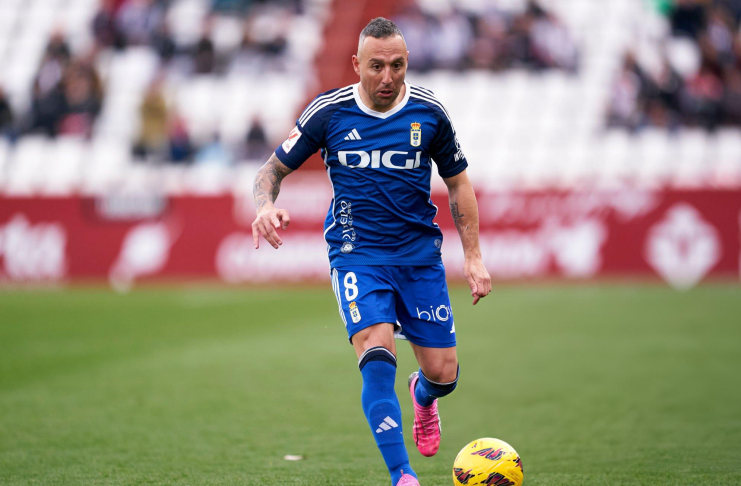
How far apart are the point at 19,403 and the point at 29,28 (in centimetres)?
1794

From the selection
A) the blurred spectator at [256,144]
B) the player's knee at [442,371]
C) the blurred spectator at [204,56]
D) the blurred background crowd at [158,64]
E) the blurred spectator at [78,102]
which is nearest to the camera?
the player's knee at [442,371]

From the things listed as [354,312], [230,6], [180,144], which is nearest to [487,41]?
[230,6]

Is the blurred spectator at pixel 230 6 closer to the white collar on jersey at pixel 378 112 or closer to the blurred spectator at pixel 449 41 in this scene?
the blurred spectator at pixel 449 41

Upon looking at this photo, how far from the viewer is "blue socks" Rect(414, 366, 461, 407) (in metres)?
5.09

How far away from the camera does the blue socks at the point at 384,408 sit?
14.1ft

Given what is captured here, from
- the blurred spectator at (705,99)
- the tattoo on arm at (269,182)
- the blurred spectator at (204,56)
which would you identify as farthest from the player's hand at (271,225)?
the blurred spectator at (204,56)

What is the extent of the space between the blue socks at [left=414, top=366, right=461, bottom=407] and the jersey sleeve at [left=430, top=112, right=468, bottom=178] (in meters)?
1.18

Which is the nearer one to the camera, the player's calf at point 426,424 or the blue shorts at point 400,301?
the blue shorts at point 400,301

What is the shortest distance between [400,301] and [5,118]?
58.2ft

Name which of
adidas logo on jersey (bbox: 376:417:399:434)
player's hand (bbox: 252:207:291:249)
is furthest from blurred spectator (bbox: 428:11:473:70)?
adidas logo on jersey (bbox: 376:417:399:434)

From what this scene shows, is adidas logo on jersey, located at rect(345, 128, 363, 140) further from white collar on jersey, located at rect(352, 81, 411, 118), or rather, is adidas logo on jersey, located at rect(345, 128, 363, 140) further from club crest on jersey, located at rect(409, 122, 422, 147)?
club crest on jersey, located at rect(409, 122, 422, 147)

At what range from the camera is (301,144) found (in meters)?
4.81

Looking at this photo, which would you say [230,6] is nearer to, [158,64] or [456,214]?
[158,64]

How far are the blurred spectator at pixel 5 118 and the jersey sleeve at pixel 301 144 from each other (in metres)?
17.0
